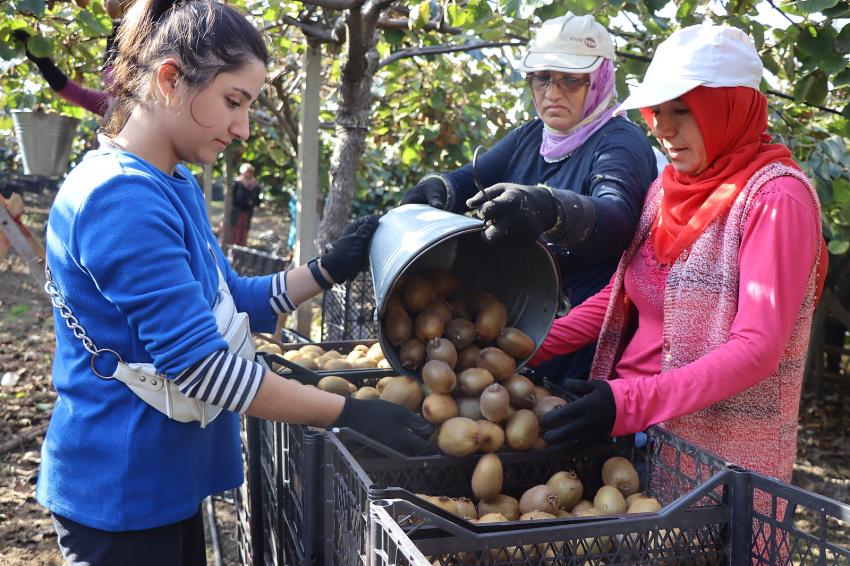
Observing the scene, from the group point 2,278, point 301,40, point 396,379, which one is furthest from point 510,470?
point 2,278

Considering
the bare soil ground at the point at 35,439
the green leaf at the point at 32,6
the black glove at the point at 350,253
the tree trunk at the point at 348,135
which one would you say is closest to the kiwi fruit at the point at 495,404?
the black glove at the point at 350,253

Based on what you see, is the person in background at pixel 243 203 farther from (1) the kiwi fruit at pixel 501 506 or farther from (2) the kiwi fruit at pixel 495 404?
(1) the kiwi fruit at pixel 501 506

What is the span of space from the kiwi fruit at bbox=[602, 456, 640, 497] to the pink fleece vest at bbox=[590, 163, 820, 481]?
203mm

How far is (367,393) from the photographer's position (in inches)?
79.4

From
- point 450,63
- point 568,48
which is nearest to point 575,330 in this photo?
point 568,48

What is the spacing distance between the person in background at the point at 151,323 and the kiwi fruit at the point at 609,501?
0.39 metres

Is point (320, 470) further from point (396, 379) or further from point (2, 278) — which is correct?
point (2, 278)

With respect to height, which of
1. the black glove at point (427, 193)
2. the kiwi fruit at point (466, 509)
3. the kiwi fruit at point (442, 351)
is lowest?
the kiwi fruit at point (466, 509)

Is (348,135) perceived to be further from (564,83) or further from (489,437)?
(489,437)

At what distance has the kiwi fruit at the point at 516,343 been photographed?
198 centimetres

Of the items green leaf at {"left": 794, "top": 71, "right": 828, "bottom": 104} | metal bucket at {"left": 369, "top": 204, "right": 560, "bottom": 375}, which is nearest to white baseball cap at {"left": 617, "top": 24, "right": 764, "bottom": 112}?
metal bucket at {"left": 369, "top": 204, "right": 560, "bottom": 375}

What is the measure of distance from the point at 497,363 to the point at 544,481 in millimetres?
304

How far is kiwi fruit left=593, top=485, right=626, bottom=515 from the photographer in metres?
1.58

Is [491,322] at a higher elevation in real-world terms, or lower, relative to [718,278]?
lower
